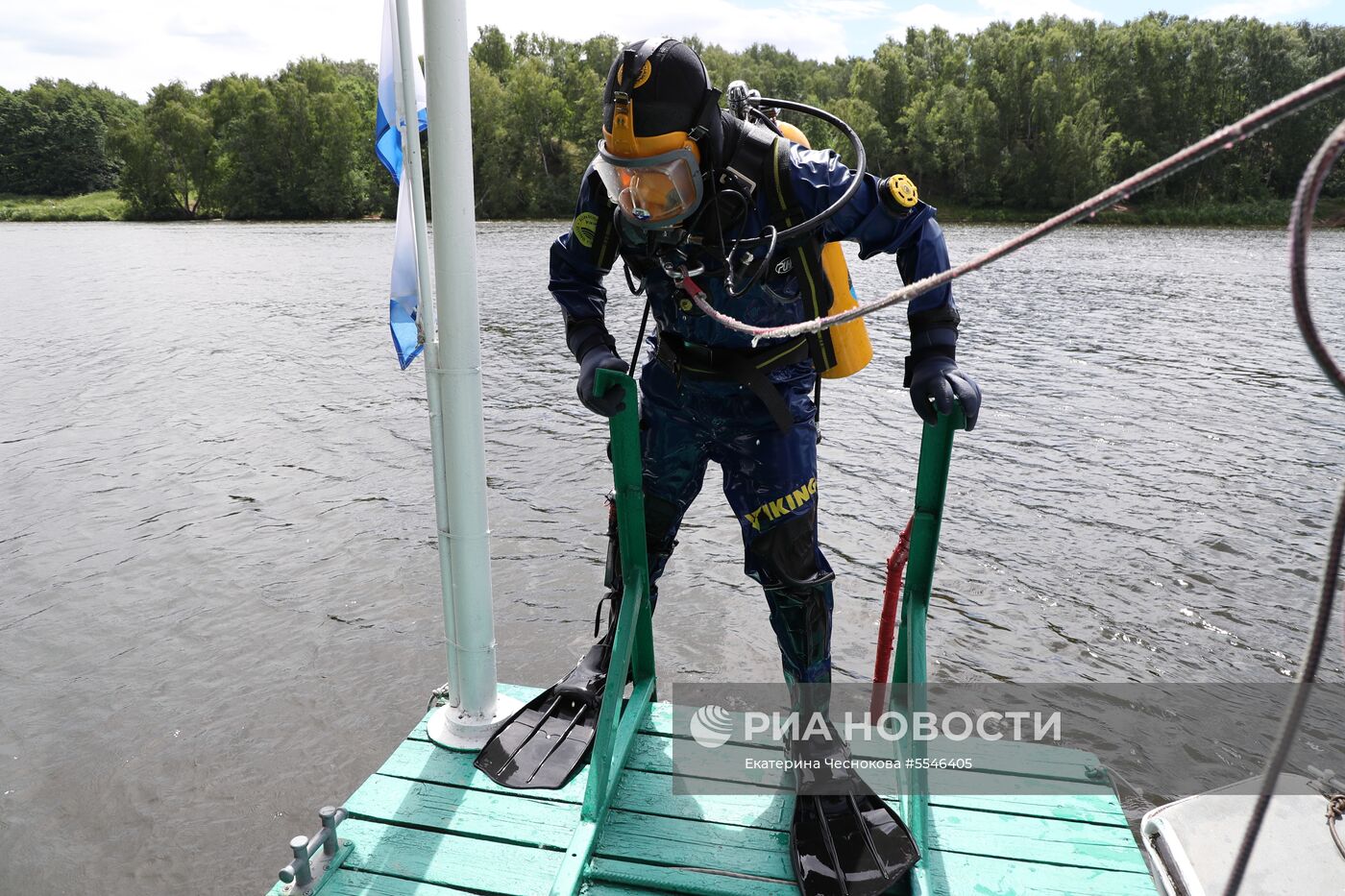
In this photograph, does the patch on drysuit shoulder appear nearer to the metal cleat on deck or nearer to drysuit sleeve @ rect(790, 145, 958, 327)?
drysuit sleeve @ rect(790, 145, 958, 327)

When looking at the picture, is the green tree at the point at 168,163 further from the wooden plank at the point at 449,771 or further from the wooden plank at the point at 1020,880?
the wooden plank at the point at 1020,880

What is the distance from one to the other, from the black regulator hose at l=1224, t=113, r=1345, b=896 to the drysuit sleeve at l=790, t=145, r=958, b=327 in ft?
4.88

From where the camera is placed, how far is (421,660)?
5.49m

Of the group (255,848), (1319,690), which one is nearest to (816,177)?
(255,848)

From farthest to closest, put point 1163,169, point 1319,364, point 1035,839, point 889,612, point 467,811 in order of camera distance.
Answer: point 889,612 < point 467,811 < point 1035,839 < point 1163,169 < point 1319,364

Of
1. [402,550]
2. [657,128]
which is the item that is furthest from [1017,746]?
[402,550]

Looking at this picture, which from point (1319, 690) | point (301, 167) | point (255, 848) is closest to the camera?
point (255, 848)

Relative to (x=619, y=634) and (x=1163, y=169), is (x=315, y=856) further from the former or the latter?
(x=1163, y=169)

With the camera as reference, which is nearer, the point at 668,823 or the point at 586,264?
the point at 668,823

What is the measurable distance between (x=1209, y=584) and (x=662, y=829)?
525cm

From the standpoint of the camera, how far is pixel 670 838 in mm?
2822

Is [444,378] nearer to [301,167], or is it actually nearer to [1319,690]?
[1319,690]

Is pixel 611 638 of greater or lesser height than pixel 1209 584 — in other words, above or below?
above

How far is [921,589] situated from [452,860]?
1.61m
